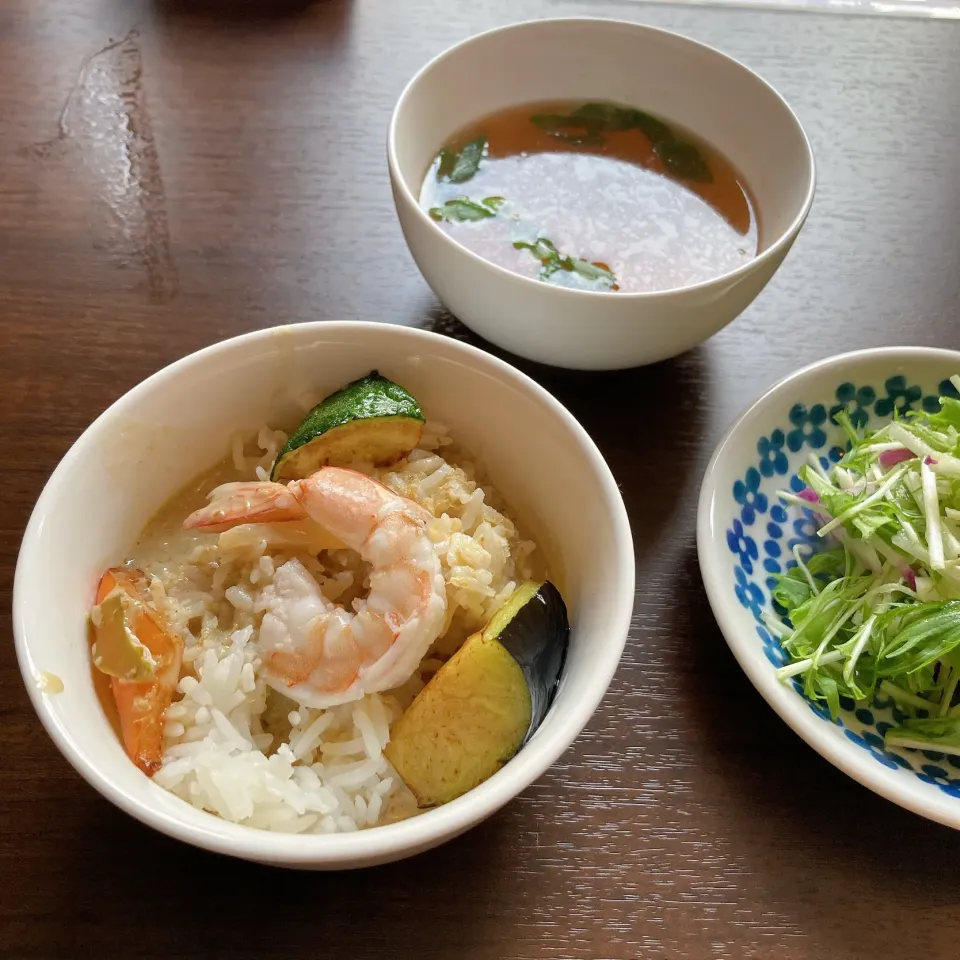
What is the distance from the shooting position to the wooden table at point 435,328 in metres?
0.97

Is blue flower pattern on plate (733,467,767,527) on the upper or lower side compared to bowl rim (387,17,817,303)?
lower

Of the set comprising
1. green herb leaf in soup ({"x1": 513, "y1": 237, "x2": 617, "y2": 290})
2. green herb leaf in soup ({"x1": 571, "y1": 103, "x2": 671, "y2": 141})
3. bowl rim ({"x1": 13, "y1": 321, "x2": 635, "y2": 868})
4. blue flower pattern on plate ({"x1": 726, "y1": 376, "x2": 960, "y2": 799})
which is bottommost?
blue flower pattern on plate ({"x1": 726, "y1": 376, "x2": 960, "y2": 799})

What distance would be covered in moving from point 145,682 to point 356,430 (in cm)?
37

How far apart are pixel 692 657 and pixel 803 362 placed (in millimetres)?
634

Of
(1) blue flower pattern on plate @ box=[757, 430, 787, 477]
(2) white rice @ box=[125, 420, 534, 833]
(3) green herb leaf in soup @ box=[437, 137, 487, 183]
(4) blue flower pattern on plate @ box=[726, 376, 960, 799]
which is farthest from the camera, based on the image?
(3) green herb leaf in soup @ box=[437, 137, 487, 183]

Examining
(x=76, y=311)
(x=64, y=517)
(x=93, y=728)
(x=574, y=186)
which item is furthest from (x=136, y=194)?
(x=93, y=728)

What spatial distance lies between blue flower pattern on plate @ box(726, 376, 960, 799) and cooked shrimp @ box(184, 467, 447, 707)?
0.50m

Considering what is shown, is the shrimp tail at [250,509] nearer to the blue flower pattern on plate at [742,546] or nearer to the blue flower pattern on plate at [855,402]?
the blue flower pattern on plate at [742,546]

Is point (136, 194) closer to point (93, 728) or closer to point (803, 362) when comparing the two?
point (93, 728)

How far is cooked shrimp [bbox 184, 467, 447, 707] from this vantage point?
936mm

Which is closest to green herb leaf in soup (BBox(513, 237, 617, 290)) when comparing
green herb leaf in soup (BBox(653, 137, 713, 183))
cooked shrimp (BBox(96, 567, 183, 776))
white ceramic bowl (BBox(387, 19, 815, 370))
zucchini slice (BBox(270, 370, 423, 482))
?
white ceramic bowl (BBox(387, 19, 815, 370))

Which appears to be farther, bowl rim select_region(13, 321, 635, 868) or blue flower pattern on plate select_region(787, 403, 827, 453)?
blue flower pattern on plate select_region(787, 403, 827, 453)

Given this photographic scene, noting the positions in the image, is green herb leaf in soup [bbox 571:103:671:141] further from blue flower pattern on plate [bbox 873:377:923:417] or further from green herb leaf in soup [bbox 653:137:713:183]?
blue flower pattern on plate [bbox 873:377:923:417]

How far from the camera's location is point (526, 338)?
1310 mm
